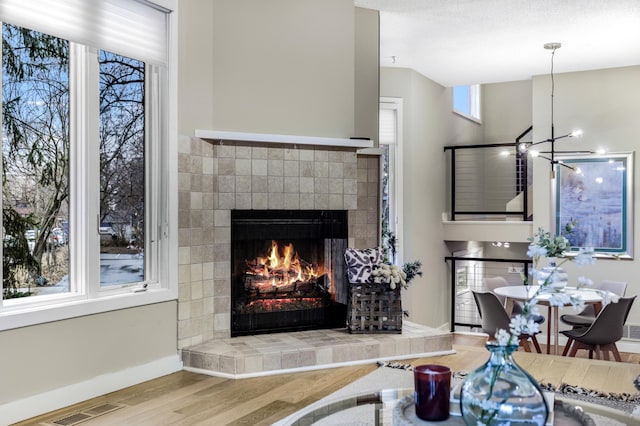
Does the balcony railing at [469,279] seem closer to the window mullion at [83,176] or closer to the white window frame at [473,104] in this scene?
the white window frame at [473,104]

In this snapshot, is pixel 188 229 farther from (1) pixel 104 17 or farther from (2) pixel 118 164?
(1) pixel 104 17

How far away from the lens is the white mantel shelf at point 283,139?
451cm

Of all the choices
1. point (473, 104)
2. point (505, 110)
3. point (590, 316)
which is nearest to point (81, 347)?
point (590, 316)

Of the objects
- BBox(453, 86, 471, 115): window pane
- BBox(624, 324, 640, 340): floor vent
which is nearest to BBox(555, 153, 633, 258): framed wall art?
BBox(624, 324, 640, 340): floor vent

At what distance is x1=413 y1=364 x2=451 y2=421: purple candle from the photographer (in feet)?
6.46

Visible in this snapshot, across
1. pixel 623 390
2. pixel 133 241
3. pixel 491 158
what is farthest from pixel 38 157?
pixel 491 158

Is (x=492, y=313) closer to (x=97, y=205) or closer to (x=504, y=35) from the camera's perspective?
(x=504, y=35)

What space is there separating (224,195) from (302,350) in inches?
51.1

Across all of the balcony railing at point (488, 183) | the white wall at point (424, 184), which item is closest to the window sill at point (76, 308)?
the white wall at point (424, 184)

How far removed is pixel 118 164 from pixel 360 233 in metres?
2.21

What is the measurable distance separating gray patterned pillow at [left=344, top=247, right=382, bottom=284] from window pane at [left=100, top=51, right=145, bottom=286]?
5.24ft

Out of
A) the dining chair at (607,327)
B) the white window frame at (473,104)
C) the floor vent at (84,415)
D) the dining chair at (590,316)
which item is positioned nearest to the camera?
the floor vent at (84,415)

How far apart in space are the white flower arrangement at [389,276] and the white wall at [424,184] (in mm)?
2338

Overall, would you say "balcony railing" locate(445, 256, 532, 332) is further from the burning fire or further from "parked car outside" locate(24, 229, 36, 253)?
"parked car outside" locate(24, 229, 36, 253)
